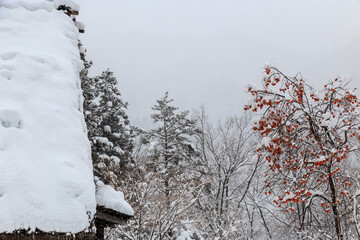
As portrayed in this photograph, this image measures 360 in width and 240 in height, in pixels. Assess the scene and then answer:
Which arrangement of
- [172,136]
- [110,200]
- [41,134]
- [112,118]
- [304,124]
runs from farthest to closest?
[112,118] → [172,136] → [304,124] → [110,200] → [41,134]

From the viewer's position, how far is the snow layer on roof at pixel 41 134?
2.73 m

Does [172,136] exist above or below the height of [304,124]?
above

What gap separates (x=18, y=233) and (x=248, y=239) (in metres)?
15.7

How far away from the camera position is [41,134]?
3350 mm

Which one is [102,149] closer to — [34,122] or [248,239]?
[248,239]

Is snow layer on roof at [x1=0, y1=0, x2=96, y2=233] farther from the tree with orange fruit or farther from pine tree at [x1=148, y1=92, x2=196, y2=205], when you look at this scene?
pine tree at [x1=148, y1=92, x2=196, y2=205]

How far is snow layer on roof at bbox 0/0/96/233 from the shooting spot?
273cm

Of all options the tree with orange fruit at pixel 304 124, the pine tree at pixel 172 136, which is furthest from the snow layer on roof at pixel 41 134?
the pine tree at pixel 172 136

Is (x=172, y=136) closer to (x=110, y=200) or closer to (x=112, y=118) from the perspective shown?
(x=112, y=118)

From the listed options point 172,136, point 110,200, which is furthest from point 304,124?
point 172,136

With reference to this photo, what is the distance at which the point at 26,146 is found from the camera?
10.3ft

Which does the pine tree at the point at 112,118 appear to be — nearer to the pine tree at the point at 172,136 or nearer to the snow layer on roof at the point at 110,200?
the pine tree at the point at 172,136

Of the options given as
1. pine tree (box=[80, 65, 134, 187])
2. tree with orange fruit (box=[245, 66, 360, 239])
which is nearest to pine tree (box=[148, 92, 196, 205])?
pine tree (box=[80, 65, 134, 187])

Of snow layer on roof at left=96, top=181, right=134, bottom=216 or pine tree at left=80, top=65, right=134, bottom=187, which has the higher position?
pine tree at left=80, top=65, right=134, bottom=187
